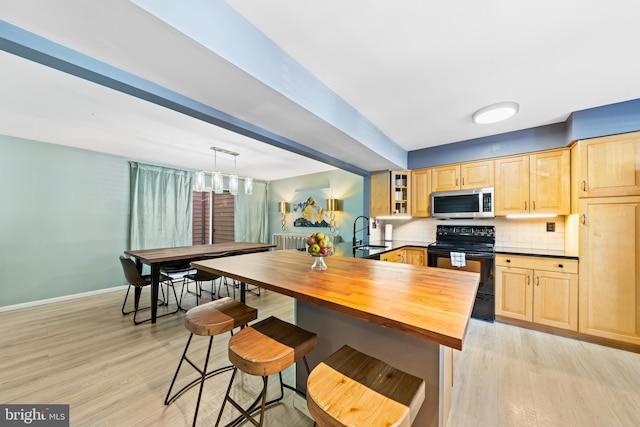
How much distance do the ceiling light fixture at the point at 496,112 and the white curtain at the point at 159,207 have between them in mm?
5087

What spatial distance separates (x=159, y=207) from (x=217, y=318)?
4.05 m

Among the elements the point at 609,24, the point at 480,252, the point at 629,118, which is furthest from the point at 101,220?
the point at 629,118

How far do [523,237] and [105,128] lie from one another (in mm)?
5592

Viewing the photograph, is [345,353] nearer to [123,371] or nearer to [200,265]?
[200,265]

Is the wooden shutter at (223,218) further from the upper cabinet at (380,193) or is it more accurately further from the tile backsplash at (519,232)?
the tile backsplash at (519,232)

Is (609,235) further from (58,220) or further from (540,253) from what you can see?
(58,220)

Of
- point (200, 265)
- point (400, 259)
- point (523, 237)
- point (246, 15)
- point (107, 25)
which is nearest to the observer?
point (107, 25)

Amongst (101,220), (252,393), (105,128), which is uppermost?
(105,128)

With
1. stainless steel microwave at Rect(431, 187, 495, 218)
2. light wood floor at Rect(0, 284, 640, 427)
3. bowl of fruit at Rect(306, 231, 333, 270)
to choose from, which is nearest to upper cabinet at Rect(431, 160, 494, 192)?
stainless steel microwave at Rect(431, 187, 495, 218)

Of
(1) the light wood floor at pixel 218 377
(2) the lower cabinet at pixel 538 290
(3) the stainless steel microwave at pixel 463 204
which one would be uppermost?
(3) the stainless steel microwave at pixel 463 204

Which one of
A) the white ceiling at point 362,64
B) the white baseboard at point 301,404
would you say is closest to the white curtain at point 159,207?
the white ceiling at point 362,64

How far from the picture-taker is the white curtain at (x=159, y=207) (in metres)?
4.26

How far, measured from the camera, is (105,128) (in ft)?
9.54

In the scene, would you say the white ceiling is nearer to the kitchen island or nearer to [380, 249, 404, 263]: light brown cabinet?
the kitchen island
